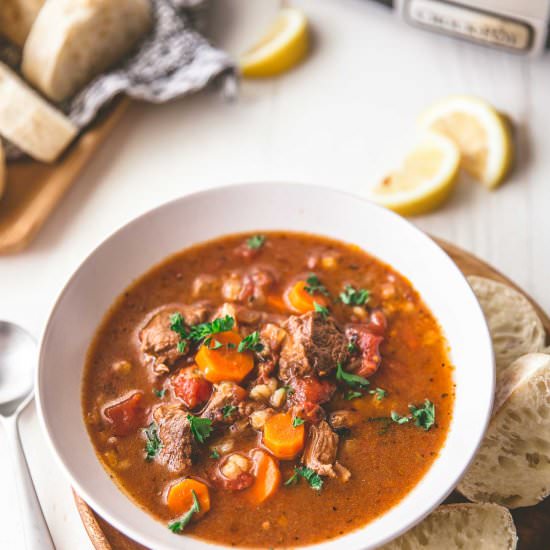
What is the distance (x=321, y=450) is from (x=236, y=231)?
55.5 inches

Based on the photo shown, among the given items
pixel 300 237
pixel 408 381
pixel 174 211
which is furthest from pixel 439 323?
pixel 174 211

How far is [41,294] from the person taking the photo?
4.70 m

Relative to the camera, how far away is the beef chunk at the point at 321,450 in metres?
3.33

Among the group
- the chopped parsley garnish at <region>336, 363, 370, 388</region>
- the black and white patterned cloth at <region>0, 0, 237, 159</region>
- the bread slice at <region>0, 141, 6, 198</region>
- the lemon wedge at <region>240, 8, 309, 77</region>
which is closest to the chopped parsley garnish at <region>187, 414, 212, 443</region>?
the chopped parsley garnish at <region>336, 363, 370, 388</region>

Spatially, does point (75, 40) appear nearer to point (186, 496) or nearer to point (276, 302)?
point (276, 302)

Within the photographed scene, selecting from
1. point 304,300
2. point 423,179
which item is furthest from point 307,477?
point 423,179

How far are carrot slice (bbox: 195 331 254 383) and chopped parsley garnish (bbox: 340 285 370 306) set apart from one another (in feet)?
1.96

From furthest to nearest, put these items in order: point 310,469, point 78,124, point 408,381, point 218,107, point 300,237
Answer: point 218,107, point 78,124, point 300,237, point 408,381, point 310,469

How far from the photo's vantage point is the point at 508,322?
4.05 m

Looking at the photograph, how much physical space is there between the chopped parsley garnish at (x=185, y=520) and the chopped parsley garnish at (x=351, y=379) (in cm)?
87

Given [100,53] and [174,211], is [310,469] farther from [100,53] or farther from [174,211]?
[100,53]

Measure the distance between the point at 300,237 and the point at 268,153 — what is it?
1.30m

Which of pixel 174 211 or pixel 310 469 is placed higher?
pixel 174 211

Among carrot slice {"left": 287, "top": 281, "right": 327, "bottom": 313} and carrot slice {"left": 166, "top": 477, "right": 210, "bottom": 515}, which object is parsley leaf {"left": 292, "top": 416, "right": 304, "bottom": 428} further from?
carrot slice {"left": 287, "top": 281, "right": 327, "bottom": 313}
